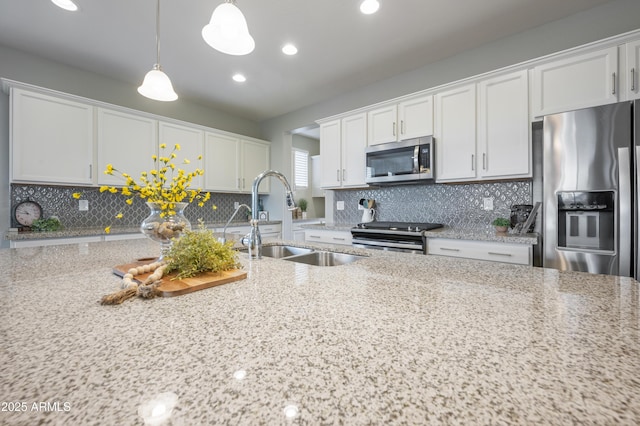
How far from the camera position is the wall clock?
2.77m

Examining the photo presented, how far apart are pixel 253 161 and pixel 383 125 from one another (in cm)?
232

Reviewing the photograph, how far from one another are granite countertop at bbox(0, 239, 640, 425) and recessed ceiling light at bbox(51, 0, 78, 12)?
2.43 m

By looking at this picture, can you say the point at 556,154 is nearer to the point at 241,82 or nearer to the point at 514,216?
the point at 514,216

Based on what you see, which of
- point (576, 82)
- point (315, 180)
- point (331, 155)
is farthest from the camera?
point (315, 180)

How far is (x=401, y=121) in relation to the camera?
307cm

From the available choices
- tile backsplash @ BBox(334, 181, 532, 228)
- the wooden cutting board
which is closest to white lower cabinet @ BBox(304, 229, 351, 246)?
tile backsplash @ BBox(334, 181, 532, 228)

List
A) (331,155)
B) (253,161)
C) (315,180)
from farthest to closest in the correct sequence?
(315,180), (253,161), (331,155)

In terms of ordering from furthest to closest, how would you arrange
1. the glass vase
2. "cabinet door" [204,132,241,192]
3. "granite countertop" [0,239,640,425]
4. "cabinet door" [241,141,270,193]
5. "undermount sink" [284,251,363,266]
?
"cabinet door" [241,141,270,193], "cabinet door" [204,132,241,192], "undermount sink" [284,251,363,266], the glass vase, "granite countertop" [0,239,640,425]

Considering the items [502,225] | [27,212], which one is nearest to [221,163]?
[27,212]

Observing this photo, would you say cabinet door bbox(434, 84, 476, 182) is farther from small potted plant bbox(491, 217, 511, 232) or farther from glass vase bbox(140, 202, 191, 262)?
glass vase bbox(140, 202, 191, 262)

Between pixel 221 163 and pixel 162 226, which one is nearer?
pixel 162 226

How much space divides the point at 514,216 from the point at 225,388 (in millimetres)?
2967

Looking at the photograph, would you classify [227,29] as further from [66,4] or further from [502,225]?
[502,225]

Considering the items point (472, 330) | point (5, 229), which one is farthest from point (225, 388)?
point (5, 229)
